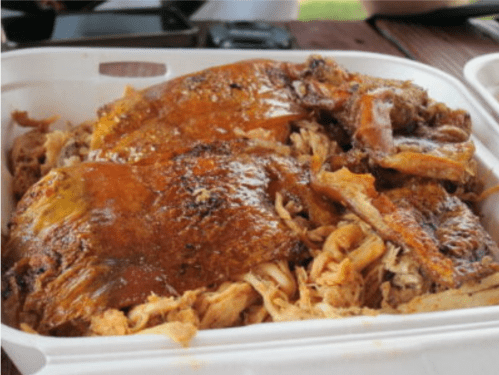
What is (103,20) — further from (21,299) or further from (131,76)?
(21,299)

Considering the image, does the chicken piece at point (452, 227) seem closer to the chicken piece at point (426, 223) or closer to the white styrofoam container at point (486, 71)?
the chicken piece at point (426, 223)

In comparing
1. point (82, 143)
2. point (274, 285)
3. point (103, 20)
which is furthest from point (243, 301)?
point (103, 20)

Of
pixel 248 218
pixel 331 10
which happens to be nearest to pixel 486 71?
pixel 248 218

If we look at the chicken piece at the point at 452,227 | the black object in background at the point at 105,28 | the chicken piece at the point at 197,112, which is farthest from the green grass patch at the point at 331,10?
the chicken piece at the point at 452,227

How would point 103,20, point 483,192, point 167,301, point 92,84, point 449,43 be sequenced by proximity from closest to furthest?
point 167,301, point 483,192, point 92,84, point 103,20, point 449,43

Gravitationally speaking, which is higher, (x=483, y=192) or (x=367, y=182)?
(x=367, y=182)

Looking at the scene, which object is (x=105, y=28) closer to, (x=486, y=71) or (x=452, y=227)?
(x=486, y=71)
